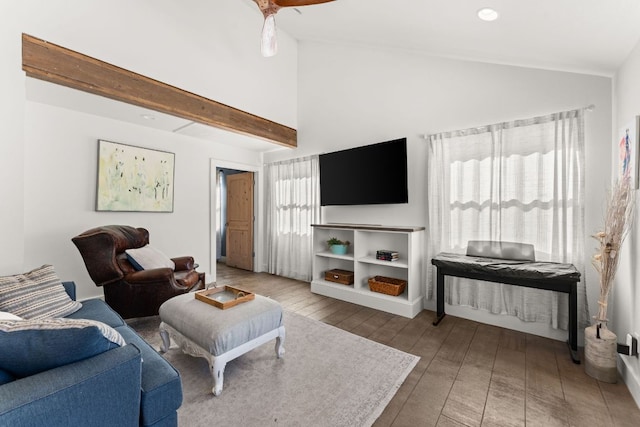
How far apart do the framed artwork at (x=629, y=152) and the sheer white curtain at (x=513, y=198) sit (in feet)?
1.19

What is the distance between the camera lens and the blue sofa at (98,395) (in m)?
0.82

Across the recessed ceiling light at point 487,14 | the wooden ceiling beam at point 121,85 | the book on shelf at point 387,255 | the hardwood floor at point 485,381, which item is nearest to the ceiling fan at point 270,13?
the recessed ceiling light at point 487,14

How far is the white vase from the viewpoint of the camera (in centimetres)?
190

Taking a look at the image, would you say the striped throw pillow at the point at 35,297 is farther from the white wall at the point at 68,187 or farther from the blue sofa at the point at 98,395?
the white wall at the point at 68,187

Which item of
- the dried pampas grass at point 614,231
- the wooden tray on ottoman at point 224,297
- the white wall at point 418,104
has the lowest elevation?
the wooden tray on ottoman at point 224,297

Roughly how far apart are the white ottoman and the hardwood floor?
0.94 meters

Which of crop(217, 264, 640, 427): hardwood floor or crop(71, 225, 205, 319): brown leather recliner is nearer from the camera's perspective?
crop(217, 264, 640, 427): hardwood floor

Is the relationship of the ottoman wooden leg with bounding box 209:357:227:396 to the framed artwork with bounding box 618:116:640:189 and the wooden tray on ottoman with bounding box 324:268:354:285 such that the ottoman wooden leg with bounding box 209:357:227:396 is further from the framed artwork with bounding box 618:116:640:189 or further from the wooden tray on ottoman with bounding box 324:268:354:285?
the framed artwork with bounding box 618:116:640:189

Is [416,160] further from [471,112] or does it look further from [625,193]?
[625,193]

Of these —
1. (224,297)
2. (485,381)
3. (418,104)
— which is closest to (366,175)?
(418,104)

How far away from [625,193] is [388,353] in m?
2.04

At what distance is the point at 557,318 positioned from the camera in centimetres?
251

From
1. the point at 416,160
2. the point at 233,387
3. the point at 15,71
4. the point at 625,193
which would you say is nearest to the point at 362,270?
the point at 416,160

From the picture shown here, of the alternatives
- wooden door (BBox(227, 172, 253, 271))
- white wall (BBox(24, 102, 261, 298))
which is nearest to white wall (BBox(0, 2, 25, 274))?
white wall (BBox(24, 102, 261, 298))
